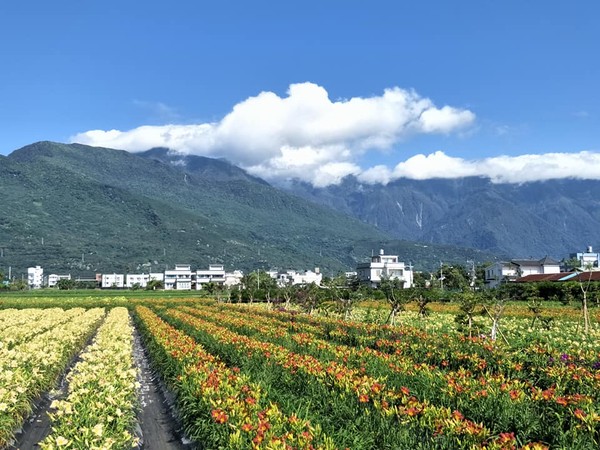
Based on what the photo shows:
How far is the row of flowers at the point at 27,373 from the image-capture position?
9.80 m

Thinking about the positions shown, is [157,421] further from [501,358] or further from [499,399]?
[501,358]

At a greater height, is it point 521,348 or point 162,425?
point 521,348

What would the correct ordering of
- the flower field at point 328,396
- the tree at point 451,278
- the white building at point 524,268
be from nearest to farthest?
the flower field at point 328,396
the tree at point 451,278
the white building at point 524,268

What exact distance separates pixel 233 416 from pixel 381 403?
2.48 metres

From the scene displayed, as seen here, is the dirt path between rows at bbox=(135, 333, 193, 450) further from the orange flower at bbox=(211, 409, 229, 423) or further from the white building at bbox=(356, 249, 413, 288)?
the white building at bbox=(356, 249, 413, 288)

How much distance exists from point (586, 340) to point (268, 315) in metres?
17.3

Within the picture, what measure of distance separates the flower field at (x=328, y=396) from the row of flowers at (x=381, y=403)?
25 mm

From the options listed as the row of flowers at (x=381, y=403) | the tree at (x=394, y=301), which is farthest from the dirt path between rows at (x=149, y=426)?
the tree at (x=394, y=301)

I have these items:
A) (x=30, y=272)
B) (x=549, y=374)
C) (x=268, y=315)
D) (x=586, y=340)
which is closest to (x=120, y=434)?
(x=549, y=374)

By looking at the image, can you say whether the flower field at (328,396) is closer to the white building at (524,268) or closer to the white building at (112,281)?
the white building at (524,268)

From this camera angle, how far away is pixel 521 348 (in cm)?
1432

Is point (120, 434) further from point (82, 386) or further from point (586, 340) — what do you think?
point (586, 340)

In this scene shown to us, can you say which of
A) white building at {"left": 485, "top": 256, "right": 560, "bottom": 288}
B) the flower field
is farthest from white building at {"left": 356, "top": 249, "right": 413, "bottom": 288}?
the flower field

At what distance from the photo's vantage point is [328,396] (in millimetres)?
9953
